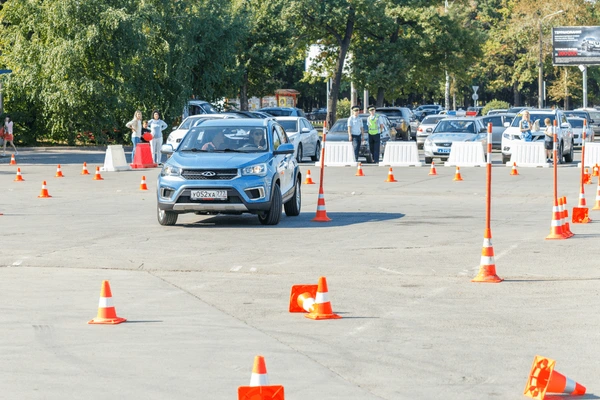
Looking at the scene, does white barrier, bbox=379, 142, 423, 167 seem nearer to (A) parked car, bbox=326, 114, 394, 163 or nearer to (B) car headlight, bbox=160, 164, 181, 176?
(A) parked car, bbox=326, 114, 394, 163

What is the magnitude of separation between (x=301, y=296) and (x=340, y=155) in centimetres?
2480

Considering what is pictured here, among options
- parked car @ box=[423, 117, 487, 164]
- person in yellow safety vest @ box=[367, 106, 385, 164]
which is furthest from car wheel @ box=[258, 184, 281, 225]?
parked car @ box=[423, 117, 487, 164]

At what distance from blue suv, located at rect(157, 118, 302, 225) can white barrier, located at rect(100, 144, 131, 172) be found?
1406 centimetres

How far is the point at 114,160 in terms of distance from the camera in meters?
31.8

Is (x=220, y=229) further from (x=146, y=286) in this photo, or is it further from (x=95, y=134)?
(x=95, y=134)

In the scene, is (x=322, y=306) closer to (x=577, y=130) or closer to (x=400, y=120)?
(x=577, y=130)

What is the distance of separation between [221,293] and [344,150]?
23614mm

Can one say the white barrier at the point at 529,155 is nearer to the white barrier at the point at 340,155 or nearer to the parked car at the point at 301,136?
the white barrier at the point at 340,155

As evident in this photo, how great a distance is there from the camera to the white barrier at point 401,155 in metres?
34.2

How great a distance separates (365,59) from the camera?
63312 millimetres

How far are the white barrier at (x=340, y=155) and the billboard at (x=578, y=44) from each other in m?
46.1

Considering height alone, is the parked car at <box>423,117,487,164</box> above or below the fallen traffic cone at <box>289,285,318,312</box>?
above

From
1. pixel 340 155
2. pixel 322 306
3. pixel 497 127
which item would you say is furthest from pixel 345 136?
pixel 322 306

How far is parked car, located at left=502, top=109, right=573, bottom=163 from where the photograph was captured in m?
34.6
